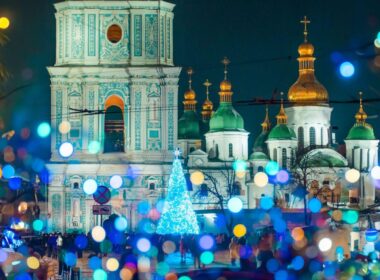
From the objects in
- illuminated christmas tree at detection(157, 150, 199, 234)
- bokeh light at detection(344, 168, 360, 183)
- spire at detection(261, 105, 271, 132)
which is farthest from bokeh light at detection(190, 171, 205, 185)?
illuminated christmas tree at detection(157, 150, 199, 234)

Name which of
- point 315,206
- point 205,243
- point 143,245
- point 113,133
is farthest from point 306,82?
point 143,245

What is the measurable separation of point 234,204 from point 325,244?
3692 cm

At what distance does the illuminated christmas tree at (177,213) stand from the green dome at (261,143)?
2439 cm

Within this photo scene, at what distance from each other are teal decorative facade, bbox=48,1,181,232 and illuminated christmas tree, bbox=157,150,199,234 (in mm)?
6730

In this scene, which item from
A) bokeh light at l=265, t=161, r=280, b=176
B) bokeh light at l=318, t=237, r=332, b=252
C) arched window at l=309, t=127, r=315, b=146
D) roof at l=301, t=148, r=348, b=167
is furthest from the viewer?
arched window at l=309, t=127, r=315, b=146

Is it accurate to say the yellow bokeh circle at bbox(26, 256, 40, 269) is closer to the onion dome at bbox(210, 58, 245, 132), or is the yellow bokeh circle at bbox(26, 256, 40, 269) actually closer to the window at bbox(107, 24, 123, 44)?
the window at bbox(107, 24, 123, 44)

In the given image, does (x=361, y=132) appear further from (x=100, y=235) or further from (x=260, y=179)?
(x=100, y=235)

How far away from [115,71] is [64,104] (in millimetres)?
2380

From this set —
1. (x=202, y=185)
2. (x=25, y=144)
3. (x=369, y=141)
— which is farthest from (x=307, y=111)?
(x=25, y=144)

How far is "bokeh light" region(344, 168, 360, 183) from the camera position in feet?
215

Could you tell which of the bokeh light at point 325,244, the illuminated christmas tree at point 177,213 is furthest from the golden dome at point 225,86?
the bokeh light at point 325,244

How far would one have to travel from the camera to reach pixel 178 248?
3475cm

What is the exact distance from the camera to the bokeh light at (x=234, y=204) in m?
55.8

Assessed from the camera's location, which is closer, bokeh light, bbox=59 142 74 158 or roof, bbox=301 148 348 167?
bokeh light, bbox=59 142 74 158
